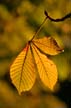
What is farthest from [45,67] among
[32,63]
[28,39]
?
[28,39]

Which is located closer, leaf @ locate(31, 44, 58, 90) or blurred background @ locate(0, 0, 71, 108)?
leaf @ locate(31, 44, 58, 90)

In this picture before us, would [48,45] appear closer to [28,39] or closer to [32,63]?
[32,63]

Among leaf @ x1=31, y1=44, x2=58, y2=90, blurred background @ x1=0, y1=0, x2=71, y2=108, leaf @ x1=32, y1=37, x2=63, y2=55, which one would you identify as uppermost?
leaf @ x1=32, y1=37, x2=63, y2=55

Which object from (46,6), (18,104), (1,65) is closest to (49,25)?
(46,6)

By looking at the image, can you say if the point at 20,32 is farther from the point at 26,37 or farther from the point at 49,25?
the point at 49,25

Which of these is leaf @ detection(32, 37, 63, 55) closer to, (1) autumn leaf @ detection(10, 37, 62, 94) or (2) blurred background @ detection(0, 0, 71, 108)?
(1) autumn leaf @ detection(10, 37, 62, 94)

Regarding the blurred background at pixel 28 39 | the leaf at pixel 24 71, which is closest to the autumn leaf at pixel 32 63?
the leaf at pixel 24 71

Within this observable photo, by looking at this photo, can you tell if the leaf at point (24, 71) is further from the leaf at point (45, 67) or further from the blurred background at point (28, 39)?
the blurred background at point (28, 39)

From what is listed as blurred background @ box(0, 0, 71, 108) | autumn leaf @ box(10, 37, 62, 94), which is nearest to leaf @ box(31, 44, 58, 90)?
autumn leaf @ box(10, 37, 62, 94)
